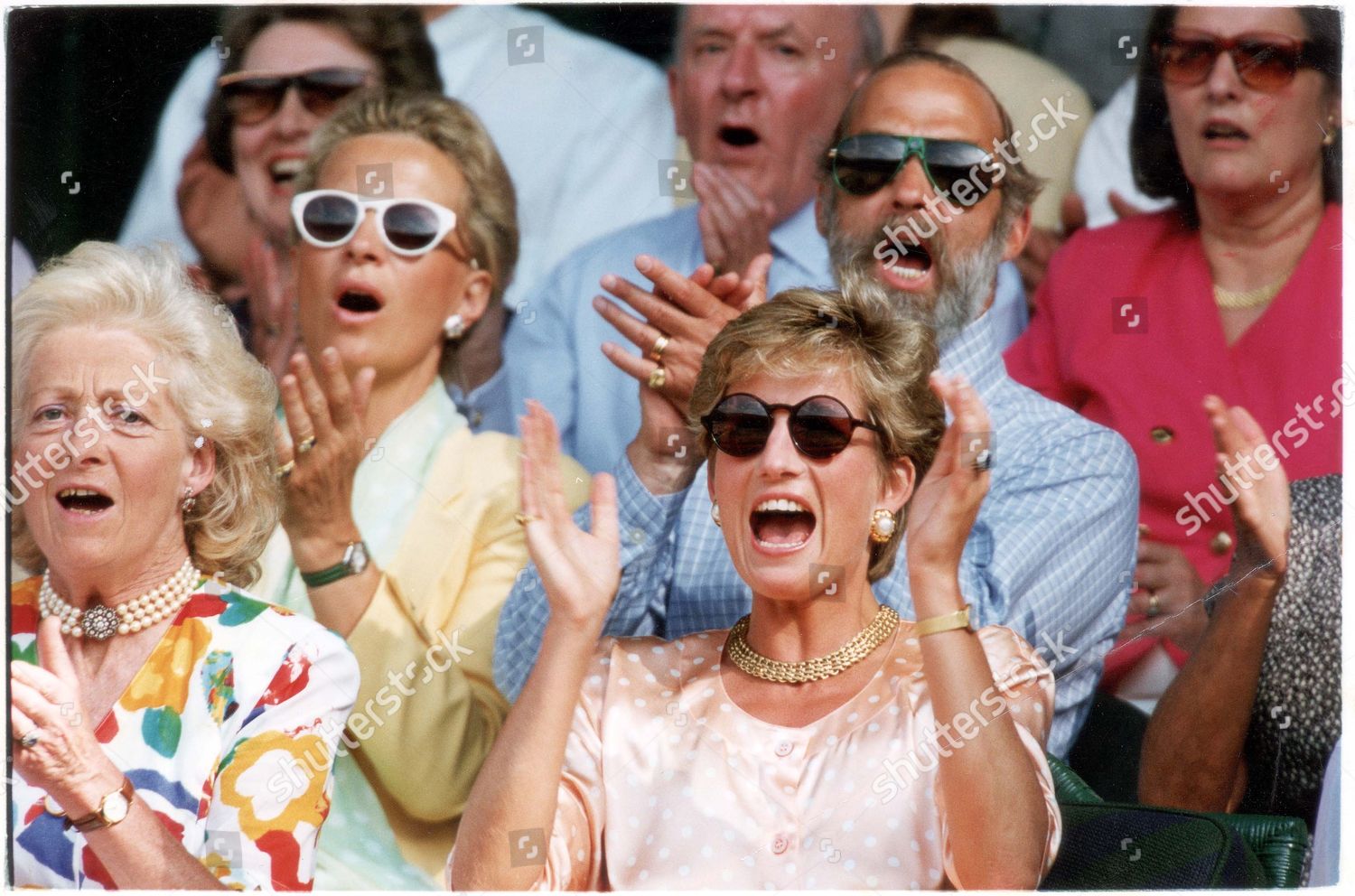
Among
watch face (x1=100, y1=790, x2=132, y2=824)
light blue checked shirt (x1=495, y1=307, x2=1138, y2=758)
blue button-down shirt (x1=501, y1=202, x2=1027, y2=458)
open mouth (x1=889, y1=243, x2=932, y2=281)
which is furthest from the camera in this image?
→ blue button-down shirt (x1=501, y1=202, x2=1027, y2=458)

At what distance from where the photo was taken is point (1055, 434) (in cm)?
353

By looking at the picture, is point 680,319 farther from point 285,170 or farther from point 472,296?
point 285,170

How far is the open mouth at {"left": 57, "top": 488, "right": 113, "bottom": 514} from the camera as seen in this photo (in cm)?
335

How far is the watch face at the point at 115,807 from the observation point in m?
3.02

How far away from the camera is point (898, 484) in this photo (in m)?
3.20

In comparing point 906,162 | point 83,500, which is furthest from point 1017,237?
point 83,500

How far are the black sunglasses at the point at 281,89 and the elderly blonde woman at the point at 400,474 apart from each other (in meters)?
0.05

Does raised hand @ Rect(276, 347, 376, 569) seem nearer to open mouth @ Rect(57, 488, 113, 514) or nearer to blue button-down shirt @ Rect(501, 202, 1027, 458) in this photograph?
blue button-down shirt @ Rect(501, 202, 1027, 458)

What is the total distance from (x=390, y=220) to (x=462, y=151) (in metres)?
0.20

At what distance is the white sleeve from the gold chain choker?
55.7 inches

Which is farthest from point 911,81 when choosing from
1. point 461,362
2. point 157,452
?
point 157,452

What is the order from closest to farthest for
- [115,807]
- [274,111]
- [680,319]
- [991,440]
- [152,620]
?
[115,807] < [152,620] < [991,440] < [680,319] < [274,111]

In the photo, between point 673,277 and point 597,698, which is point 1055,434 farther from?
point 597,698

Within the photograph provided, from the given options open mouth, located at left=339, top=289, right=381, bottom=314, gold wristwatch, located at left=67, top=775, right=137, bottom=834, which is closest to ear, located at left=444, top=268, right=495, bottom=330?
open mouth, located at left=339, top=289, right=381, bottom=314
